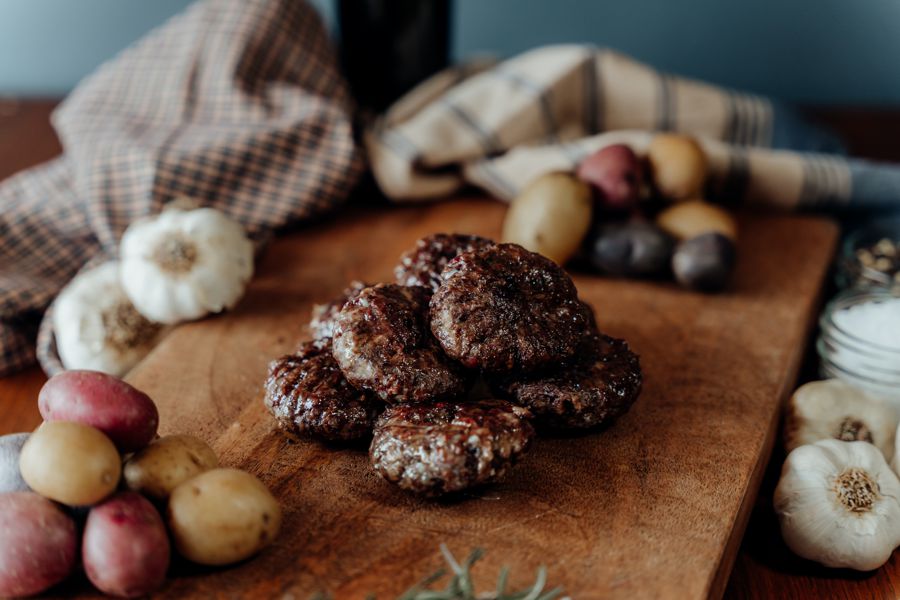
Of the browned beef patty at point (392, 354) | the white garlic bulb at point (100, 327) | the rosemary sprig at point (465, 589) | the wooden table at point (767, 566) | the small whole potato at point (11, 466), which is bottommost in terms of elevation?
the wooden table at point (767, 566)

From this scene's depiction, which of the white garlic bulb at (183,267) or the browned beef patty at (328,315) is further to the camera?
the white garlic bulb at (183,267)

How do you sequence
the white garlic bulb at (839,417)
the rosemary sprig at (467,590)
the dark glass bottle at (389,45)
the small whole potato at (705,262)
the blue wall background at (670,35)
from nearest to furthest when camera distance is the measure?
the rosemary sprig at (467,590)
the white garlic bulb at (839,417)
the small whole potato at (705,262)
the dark glass bottle at (389,45)
the blue wall background at (670,35)

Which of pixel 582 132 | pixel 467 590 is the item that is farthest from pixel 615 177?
pixel 467 590

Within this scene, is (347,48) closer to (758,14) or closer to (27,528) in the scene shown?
(758,14)

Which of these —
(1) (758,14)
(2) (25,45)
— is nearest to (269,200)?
(2) (25,45)

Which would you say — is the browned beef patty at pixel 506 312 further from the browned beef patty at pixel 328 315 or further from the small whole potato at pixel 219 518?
the small whole potato at pixel 219 518

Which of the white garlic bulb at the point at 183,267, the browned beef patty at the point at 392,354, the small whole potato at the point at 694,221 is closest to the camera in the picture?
the browned beef patty at the point at 392,354

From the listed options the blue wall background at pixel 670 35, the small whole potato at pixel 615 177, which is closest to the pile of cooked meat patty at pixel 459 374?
the small whole potato at pixel 615 177

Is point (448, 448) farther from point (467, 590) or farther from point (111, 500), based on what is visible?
point (111, 500)
